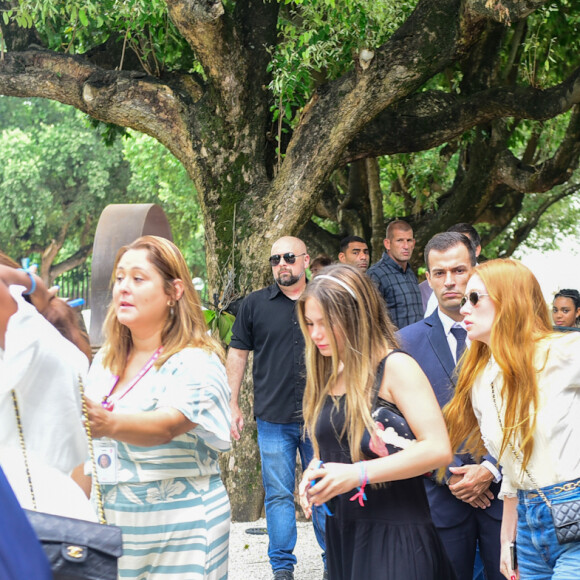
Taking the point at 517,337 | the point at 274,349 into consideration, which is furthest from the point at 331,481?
the point at 274,349

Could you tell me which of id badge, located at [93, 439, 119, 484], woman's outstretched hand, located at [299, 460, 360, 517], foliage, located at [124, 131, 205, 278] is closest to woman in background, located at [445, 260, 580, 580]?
woman's outstretched hand, located at [299, 460, 360, 517]

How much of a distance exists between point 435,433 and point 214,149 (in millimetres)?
6344

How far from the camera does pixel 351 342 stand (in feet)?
10.8

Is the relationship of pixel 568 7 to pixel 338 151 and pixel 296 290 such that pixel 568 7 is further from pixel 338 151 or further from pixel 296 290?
pixel 296 290

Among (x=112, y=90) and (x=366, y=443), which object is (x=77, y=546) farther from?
(x=112, y=90)

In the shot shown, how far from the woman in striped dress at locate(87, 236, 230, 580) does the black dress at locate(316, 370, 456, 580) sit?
45 cm

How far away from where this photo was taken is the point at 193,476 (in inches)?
136

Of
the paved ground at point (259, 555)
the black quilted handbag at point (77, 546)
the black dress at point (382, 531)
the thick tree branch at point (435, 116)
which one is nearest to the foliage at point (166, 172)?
the thick tree branch at point (435, 116)

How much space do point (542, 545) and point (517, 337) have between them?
769 mm

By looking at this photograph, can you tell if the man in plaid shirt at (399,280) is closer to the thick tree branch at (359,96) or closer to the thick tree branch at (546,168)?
the thick tree branch at (359,96)

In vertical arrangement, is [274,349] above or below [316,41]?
below

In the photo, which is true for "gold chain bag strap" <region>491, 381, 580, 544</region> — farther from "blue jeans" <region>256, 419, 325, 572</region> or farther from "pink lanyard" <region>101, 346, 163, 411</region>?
"blue jeans" <region>256, 419, 325, 572</region>

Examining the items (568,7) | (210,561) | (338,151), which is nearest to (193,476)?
(210,561)

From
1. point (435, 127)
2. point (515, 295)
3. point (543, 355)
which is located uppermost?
point (435, 127)
